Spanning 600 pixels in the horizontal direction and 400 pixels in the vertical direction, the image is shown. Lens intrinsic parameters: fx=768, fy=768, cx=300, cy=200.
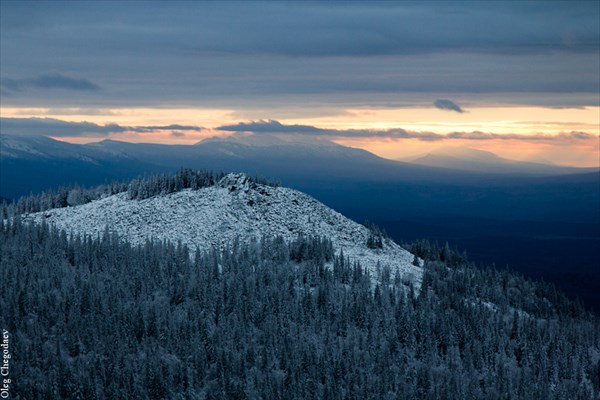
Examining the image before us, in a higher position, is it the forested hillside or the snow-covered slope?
the snow-covered slope

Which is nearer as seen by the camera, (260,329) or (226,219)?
(260,329)

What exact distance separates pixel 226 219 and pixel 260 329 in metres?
46.1

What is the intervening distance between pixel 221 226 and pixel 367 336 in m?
51.4

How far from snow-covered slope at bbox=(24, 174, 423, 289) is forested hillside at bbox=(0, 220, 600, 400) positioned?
26.3 feet

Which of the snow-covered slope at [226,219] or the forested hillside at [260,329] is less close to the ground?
the snow-covered slope at [226,219]

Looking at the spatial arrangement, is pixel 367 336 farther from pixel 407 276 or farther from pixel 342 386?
pixel 407 276

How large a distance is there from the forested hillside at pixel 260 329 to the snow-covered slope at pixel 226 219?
8.03 m

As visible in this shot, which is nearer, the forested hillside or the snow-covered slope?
the forested hillside

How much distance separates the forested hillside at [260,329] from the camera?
4422 inches

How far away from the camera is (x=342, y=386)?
11438 centimetres

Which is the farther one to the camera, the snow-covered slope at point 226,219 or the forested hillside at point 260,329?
the snow-covered slope at point 226,219

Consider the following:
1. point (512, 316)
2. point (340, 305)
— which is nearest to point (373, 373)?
point (340, 305)

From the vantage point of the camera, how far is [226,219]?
169375mm

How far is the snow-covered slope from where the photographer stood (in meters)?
164
